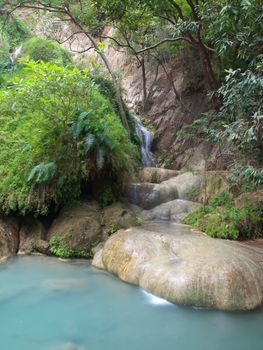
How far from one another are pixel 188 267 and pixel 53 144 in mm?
3924

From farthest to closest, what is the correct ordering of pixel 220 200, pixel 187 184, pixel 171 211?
pixel 187 184
pixel 171 211
pixel 220 200

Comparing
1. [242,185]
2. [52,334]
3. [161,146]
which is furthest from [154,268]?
[161,146]

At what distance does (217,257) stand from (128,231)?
2.04 m

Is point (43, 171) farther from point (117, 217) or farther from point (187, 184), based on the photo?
point (187, 184)

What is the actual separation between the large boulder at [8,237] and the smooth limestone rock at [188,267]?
5.98ft

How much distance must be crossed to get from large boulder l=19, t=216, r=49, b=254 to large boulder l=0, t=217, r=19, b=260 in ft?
0.37

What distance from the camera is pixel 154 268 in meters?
5.20

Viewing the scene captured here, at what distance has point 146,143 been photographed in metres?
13.5

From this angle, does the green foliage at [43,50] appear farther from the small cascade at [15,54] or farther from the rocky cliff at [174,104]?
the rocky cliff at [174,104]

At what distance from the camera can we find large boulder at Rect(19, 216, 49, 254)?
22.8 ft

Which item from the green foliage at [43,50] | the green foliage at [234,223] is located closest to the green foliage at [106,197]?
the green foliage at [234,223]

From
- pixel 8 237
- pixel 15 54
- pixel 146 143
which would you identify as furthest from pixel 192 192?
pixel 15 54

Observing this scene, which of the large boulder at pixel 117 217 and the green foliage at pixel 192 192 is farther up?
the green foliage at pixel 192 192

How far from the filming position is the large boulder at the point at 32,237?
696 cm
